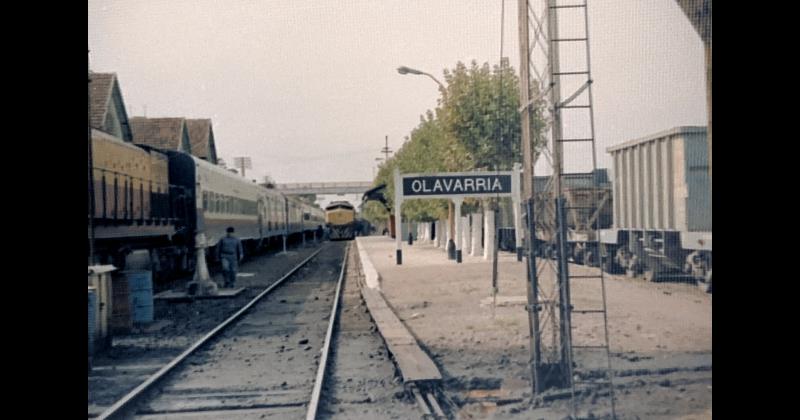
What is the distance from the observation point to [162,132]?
82.8 feet


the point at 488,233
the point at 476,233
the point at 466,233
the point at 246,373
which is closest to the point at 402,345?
the point at 246,373

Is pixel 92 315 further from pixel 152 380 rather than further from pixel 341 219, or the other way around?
pixel 341 219

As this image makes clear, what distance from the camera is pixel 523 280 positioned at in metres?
17.8

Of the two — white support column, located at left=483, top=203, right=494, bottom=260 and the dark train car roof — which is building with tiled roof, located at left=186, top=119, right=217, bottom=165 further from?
the dark train car roof

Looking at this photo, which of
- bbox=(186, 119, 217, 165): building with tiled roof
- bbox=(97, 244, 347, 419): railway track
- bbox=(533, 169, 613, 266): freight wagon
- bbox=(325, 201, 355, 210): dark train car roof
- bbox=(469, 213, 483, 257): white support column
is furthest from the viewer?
bbox=(325, 201, 355, 210): dark train car roof

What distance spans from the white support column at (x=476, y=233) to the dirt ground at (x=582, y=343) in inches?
225

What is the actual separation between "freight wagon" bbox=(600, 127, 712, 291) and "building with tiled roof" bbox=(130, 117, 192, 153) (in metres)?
14.3

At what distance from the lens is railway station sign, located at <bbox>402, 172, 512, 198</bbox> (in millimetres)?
13133

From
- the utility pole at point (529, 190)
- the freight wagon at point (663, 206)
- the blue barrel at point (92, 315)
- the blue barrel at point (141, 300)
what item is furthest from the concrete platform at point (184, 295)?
the utility pole at point (529, 190)

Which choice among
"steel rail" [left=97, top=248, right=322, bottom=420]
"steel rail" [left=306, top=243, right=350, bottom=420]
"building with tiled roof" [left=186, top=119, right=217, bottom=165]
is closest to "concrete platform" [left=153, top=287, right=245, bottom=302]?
"steel rail" [left=97, top=248, right=322, bottom=420]
